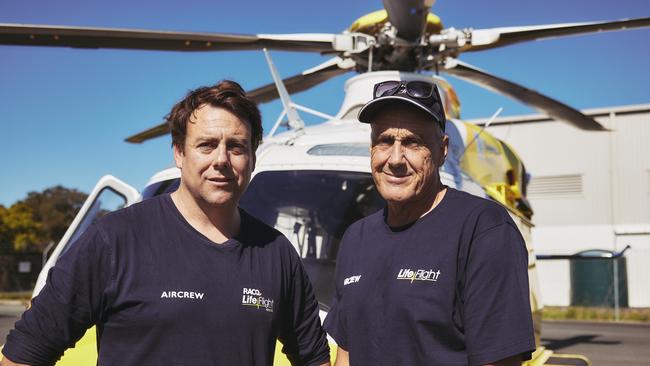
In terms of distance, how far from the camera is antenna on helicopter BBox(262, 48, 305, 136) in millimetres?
5578

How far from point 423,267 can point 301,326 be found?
572 mm

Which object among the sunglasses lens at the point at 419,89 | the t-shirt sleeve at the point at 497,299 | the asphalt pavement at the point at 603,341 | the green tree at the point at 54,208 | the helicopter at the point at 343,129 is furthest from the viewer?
the green tree at the point at 54,208

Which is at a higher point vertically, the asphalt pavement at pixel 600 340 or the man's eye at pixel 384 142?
the man's eye at pixel 384 142

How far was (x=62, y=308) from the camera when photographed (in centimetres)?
209

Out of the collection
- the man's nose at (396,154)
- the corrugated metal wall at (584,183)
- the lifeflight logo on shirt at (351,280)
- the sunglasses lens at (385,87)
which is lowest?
the lifeflight logo on shirt at (351,280)

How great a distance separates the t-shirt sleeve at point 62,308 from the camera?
6.84ft

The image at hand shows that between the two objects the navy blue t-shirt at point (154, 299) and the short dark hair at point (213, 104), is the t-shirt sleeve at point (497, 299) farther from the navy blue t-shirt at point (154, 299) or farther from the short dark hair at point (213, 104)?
the short dark hair at point (213, 104)

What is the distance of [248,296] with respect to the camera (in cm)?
226

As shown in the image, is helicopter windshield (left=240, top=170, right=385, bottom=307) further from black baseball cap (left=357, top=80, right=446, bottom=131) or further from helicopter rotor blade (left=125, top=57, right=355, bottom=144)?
helicopter rotor blade (left=125, top=57, right=355, bottom=144)

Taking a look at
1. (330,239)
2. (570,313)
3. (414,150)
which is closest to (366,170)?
(330,239)

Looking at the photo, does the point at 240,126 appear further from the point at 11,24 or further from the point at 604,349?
the point at 604,349

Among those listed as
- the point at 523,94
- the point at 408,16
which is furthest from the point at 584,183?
the point at 408,16

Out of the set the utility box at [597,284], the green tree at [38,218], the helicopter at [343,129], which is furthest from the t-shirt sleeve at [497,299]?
the green tree at [38,218]

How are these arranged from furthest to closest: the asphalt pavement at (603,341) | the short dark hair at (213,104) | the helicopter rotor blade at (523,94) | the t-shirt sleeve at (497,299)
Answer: the asphalt pavement at (603,341) < the helicopter rotor blade at (523,94) < the short dark hair at (213,104) < the t-shirt sleeve at (497,299)
